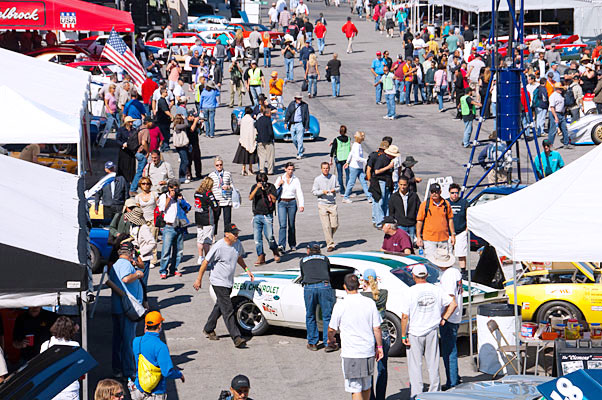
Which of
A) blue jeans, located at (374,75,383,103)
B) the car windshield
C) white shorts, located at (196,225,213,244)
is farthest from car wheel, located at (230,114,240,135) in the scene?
the car windshield

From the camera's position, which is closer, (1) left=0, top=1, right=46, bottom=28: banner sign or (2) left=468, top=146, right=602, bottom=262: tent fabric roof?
(2) left=468, top=146, right=602, bottom=262: tent fabric roof

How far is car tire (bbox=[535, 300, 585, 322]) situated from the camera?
1427cm

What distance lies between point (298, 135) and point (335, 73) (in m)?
9.43

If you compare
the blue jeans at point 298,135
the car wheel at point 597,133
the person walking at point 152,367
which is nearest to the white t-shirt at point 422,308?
the person walking at point 152,367

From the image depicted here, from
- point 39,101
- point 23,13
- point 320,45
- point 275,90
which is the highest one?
point 23,13

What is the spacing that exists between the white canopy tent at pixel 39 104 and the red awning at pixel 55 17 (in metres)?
9.72

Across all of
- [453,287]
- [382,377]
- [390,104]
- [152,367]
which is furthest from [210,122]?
[152,367]

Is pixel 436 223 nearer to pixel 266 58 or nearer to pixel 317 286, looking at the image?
pixel 317 286

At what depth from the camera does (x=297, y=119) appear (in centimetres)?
2645

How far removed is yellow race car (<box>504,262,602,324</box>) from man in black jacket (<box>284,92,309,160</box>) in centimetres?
1224

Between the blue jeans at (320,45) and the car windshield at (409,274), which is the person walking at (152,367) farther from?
the blue jeans at (320,45)

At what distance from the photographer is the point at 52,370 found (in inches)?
328

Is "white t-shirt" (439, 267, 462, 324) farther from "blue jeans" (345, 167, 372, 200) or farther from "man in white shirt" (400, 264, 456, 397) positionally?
"blue jeans" (345, 167, 372, 200)

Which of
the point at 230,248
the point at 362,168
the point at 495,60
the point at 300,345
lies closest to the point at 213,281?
the point at 230,248
